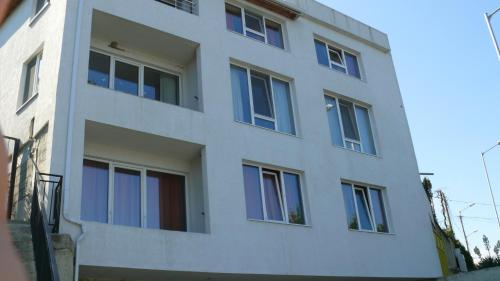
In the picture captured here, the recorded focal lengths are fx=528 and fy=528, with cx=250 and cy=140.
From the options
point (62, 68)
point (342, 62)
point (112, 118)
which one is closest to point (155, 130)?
point (112, 118)

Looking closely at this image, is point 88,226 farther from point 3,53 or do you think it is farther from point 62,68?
point 3,53

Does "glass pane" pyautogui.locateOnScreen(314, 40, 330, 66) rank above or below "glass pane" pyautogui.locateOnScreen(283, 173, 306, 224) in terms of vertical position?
above

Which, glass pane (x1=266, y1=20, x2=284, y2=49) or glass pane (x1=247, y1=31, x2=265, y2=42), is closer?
glass pane (x1=247, y1=31, x2=265, y2=42)

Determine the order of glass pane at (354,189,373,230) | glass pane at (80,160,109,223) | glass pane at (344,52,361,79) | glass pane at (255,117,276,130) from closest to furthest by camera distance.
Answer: glass pane at (80,160,109,223) < glass pane at (255,117,276,130) < glass pane at (354,189,373,230) < glass pane at (344,52,361,79)

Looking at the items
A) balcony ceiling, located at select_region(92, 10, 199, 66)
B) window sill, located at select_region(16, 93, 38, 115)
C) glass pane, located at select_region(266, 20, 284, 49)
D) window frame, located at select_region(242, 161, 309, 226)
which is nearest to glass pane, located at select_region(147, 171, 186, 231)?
window frame, located at select_region(242, 161, 309, 226)

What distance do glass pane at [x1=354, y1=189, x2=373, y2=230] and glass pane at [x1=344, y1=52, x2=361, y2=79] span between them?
461cm

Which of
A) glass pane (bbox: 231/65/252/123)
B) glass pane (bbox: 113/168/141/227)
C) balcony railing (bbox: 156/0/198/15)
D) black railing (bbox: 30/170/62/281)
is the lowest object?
black railing (bbox: 30/170/62/281)

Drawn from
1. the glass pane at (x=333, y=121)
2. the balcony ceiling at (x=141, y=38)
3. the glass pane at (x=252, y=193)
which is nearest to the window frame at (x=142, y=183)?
the glass pane at (x=252, y=193)

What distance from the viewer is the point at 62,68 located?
10.8 metres

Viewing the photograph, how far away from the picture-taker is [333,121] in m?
16.1

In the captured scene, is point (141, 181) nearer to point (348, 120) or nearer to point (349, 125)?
point (349, 125)

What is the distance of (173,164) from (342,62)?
26.4 feet

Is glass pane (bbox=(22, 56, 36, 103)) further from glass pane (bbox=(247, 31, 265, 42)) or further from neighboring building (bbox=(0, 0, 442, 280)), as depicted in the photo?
glass pane (bbox=(247, 31, 265, 42))

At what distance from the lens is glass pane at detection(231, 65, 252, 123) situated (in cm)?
1379
